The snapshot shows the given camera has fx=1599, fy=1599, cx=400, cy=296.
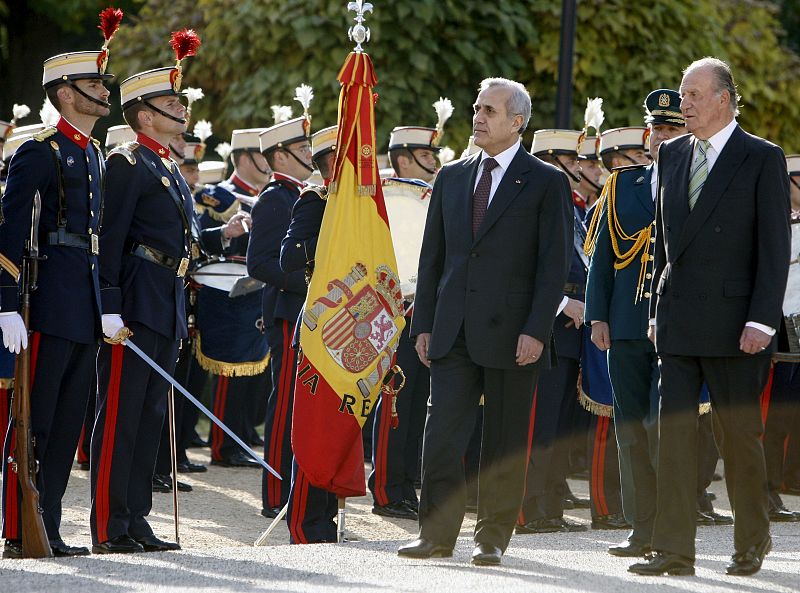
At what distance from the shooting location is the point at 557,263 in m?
6.26

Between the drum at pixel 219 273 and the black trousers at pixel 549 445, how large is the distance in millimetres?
2701

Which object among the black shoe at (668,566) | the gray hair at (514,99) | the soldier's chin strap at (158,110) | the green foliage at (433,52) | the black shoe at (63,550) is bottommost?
the black shoe at (63,550)

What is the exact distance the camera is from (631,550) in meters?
6.75

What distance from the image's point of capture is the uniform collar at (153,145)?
282 inches

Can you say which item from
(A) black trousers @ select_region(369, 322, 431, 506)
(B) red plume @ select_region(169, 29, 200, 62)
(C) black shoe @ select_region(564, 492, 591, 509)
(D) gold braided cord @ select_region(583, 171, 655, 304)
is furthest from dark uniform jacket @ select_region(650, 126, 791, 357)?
(C) black shoe @ select_region(564, 492, 591, 509)

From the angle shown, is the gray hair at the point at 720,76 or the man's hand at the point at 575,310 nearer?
the gray hair at the point at 720,76

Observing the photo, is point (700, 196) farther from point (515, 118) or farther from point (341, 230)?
point (341, 230)

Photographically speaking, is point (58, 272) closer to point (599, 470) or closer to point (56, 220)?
point (56, 220)

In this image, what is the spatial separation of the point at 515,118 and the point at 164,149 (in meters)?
1.72

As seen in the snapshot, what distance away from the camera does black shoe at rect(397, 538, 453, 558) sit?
20.7ft

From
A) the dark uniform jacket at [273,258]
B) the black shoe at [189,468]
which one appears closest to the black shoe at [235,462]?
the black shoe at [189,468]

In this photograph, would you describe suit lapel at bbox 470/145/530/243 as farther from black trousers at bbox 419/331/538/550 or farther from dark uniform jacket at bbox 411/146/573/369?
black trousers at bbox 419/331/538/550

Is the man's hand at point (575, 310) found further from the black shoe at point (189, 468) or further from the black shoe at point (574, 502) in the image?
the black shoe at point (189, 468)

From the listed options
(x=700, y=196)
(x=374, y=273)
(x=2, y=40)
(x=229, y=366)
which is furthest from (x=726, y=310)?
(x=2, y=40)
